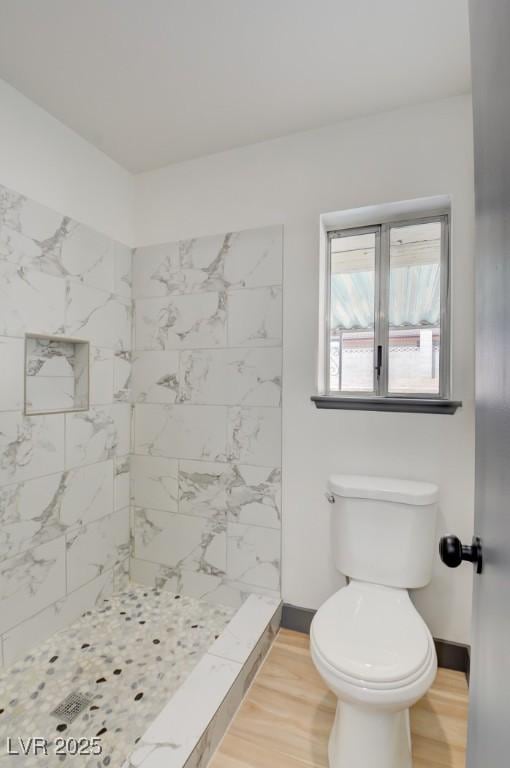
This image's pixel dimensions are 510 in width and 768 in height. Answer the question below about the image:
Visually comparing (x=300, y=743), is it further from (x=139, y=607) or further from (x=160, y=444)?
(x=160, y=444)

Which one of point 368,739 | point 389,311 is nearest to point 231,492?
point 368,739

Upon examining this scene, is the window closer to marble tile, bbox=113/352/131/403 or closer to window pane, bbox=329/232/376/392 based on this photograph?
window pane, bbox=329/232/376/392

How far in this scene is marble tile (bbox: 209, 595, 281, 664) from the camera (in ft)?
5.31

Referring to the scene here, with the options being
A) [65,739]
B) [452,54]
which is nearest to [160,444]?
[65,739]

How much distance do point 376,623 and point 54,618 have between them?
1.48m

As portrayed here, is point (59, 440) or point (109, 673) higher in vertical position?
point (59, 440)

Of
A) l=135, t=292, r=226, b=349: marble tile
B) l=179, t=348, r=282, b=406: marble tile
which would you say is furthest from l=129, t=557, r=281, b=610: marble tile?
l=135, t=292, r=226, b=349: marble tile

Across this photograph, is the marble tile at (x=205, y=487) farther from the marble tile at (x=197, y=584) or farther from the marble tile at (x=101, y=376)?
the marble tile at (x=101, y=376)

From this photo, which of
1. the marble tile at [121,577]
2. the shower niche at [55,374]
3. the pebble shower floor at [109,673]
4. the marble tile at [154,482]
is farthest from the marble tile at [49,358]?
the pebble shower floor at [109,673]

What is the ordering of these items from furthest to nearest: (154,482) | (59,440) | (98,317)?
(154,482)
(98,317)
(59,440)

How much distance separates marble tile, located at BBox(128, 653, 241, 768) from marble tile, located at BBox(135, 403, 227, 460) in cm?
93

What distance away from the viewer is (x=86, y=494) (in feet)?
6.70

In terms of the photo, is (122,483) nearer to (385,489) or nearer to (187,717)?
(187,717)

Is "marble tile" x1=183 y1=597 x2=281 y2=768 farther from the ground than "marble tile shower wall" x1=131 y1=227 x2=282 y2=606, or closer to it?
closer to it
